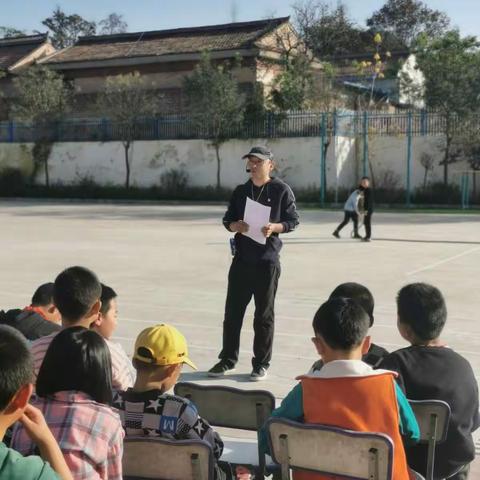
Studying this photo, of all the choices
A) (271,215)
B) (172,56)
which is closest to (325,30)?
(172,56)

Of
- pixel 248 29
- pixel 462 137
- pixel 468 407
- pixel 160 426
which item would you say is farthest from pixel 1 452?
pixel 248 29

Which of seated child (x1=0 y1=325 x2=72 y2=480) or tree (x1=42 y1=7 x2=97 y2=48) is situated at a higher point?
tree (x1=42 y1=7 x2=97 y2=48)

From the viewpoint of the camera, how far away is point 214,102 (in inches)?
1357

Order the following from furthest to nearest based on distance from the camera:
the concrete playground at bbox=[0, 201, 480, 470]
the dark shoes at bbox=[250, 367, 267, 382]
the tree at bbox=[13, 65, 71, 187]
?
the tree at bbox=[13, 65, 71, 187] → the concrete playground at bbox=[0, 201, 480, 470] → the dark shoes at bbox=[250, 367, 267, 382]

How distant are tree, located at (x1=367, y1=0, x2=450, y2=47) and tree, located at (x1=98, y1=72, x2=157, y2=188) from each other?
30649 millimetres

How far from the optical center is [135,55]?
41.6 meters

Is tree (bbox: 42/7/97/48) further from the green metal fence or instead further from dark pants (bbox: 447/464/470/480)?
dark pants (bbox: 447/464/470/480)

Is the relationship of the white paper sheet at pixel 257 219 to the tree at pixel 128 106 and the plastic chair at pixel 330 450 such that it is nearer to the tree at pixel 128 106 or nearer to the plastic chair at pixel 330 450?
the plastic chair at pixel 330 450

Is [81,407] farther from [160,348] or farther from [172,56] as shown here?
[172,56]

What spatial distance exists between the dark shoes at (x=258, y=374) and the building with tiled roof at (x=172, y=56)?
32.4m

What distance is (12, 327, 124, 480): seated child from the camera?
265 centimetres

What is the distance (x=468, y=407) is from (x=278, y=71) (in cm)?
3731

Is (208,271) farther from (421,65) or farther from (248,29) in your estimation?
(248,29)

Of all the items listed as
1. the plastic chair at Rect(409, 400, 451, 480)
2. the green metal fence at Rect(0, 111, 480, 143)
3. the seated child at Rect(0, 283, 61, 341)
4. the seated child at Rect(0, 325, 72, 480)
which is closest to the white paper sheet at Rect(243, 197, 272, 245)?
the seated child at Rect(0, 283, 61, 341)
